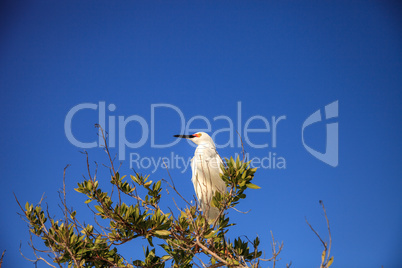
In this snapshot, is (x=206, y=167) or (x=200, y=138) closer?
(x=206, y=167)

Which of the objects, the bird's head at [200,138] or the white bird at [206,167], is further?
the bird's head at [200,138]

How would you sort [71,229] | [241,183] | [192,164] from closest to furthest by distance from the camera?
1. [241,183]
2. [71,229]
3. [192,164]

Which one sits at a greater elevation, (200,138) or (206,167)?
(200,138)

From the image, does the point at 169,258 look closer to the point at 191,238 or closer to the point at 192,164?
the point at 191,238

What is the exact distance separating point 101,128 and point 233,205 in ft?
3.92

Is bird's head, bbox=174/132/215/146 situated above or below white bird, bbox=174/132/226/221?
above

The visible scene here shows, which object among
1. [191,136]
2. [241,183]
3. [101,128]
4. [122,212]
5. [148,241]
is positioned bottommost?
[148,241]

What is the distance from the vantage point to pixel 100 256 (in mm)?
2701

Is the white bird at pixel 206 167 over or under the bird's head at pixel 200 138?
under

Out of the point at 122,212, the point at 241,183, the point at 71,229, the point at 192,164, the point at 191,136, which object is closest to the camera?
the point at 241,183

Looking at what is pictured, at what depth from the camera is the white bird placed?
3.90 metres

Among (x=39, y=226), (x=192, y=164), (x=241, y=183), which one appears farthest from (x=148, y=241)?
(x=192, y=164)

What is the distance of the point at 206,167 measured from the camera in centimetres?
394

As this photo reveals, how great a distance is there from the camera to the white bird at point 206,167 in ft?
12.8
